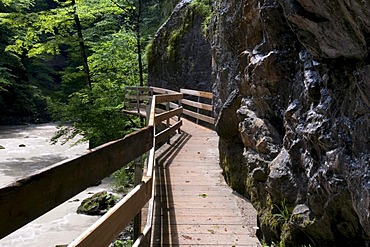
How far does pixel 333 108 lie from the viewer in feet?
9.03

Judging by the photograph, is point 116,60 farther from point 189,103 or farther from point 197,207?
point 197,207

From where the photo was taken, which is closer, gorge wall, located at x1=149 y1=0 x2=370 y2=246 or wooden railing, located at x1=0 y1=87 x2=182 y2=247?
wooden railing, located at x1=0 y1=87 x2=182 y2=247

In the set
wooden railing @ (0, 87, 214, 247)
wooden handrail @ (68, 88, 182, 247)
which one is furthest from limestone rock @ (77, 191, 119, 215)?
wooden railing @ (0, 87, 214, 247)

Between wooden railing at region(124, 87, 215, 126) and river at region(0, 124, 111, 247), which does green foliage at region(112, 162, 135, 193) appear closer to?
river at region(0, 124, 111, 247)

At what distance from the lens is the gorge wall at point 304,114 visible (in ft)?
7.82

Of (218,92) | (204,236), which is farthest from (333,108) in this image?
(218,92)

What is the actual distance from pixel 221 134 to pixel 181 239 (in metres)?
2.49

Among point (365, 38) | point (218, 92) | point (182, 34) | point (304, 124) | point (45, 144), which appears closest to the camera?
point (365, 38)

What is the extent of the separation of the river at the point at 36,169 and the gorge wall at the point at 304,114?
5.58 ft

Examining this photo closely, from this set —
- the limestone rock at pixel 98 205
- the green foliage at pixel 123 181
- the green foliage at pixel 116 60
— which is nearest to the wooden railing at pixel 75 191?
the limestone rock at pixel 98 205

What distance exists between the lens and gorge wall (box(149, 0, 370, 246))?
238cm

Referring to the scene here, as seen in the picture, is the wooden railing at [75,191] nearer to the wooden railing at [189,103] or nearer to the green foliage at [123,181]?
the wooden railing at [189,103]

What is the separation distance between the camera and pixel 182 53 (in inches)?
571

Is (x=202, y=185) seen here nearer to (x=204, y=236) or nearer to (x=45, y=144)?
(x=204, y=236)
